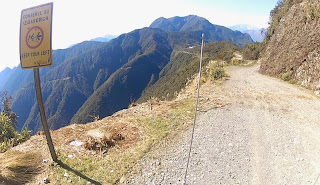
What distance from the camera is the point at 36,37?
4316 millimetres

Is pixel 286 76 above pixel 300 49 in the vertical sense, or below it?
below

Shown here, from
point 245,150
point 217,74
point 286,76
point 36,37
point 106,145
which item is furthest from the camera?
point 217,74

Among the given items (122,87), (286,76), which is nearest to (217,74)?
(286,76)

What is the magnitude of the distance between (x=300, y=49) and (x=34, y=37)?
16.0m

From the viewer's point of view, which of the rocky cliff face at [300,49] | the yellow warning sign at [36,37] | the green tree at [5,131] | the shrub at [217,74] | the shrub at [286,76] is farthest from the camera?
the shrub at [217,74]

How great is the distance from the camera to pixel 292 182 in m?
4.50

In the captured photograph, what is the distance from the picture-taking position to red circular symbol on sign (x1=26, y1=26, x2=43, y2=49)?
4.29 metres

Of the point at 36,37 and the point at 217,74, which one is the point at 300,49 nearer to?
the point at 217,74

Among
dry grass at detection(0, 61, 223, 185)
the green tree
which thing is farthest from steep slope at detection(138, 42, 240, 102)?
the green tree

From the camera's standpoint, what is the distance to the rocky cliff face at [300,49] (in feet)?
40.8

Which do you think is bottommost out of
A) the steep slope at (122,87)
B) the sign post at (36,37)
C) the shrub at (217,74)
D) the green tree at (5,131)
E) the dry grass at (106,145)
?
the steep slope at (122,87)

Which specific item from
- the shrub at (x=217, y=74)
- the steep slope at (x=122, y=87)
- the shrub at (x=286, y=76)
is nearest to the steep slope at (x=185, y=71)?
the shrub at (x=217, y=74)

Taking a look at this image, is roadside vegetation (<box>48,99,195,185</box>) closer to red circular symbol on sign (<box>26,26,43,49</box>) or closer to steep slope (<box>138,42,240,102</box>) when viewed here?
red circular symbol on sign (<box>26,26,43,49</box>)

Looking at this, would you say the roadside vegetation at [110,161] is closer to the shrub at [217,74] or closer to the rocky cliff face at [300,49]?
the shrub at [217,74]
